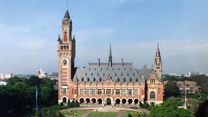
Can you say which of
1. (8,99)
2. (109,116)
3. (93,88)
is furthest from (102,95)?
(8,99)

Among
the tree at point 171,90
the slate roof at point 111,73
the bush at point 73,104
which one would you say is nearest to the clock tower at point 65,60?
the slate roof at point 111,73

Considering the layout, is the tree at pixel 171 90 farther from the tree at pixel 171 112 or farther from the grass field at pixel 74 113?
the tree at pixel 171 112

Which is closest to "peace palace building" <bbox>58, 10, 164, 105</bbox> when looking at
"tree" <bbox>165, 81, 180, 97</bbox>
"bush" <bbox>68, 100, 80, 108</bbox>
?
"bush" <bbox>68, 100, 80, 108</bbox>

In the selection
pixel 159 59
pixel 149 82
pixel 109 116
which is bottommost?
pixel 109 116

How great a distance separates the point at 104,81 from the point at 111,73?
2771mm

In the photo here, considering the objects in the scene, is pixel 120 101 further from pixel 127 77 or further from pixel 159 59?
pixel 159 59

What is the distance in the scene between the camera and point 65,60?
8719cm

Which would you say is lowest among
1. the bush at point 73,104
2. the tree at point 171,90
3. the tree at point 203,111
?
the bush at point 73,104

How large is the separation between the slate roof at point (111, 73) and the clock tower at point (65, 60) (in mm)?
2229

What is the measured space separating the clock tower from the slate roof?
7.31ft

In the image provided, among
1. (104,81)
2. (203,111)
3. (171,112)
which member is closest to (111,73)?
(104,81)

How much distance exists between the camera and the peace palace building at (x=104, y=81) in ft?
273

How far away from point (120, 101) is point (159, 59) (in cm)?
1424

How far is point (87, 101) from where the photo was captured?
86.6m
